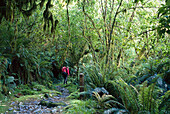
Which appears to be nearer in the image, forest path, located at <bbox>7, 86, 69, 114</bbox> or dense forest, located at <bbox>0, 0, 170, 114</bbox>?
dense forest, located at <bbox>0, 0, 170, 114</bbox>

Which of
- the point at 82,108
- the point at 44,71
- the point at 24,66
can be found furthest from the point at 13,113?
the point at 44,71

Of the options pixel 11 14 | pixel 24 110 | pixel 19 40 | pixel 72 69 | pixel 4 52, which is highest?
pixel 11 14

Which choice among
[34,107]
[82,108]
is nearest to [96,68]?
[82,108]

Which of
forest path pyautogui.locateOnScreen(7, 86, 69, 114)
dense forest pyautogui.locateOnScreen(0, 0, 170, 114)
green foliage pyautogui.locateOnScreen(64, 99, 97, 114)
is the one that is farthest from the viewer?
forest path pyautogui.locateOnScreen(7, 86, 69, 114)

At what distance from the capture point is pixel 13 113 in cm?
479

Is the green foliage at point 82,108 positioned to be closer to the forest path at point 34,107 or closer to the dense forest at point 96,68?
the dense forest at point 96,68

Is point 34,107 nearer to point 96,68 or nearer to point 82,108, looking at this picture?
point 82,108

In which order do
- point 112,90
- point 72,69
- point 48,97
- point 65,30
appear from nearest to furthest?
point 112,90, point 48,97, point 65,30, point 72,69

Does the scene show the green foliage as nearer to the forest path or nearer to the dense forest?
the dense forest

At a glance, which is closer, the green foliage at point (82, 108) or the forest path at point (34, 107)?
the green foliage at point (82, 108)

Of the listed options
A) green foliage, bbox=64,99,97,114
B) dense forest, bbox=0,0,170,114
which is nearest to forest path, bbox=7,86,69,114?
dense forest, bbox=0,0,170,114

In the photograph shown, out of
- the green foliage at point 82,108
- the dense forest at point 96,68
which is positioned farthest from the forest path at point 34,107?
the green foliage at point 82,108

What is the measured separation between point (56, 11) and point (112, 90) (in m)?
8.37

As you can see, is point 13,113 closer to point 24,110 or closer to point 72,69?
point 24,110
